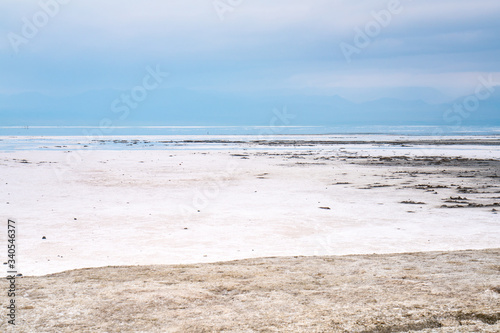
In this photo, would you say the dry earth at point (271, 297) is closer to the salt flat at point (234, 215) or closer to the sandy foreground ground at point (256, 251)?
the sandy foreground ground at point (256, 251)

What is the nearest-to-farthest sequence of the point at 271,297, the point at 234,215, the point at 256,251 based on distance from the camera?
the point at 271,297 < the point at 256,251 < the point at 234,215

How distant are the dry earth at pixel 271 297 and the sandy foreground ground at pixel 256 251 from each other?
0.02 m

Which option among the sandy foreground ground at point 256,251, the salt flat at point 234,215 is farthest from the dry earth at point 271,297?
the salt flat at point 234,215

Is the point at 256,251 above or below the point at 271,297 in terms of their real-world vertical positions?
below

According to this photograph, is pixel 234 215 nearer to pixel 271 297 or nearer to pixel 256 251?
pixel 256 251

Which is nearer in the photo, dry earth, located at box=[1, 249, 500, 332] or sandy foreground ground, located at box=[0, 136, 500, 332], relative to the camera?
dry earth, located at box=[1, 249, 500, 332]

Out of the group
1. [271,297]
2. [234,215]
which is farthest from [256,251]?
[234,215]

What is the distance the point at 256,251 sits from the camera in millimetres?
9180

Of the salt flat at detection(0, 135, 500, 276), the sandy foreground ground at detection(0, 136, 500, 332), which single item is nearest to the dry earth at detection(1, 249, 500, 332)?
the sandy foreground ground at detection(0, 136, 500, 332)

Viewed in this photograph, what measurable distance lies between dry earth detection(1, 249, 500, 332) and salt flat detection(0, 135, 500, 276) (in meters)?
1.71

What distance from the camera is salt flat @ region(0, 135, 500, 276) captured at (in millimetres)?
9227

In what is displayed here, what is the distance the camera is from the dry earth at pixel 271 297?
193 inches

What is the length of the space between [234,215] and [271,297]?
7.39 m

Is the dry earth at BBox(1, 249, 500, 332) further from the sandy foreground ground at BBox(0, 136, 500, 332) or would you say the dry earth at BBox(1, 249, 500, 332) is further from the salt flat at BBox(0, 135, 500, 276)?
the salt flat at BBox(0, 135, 500, 276)
